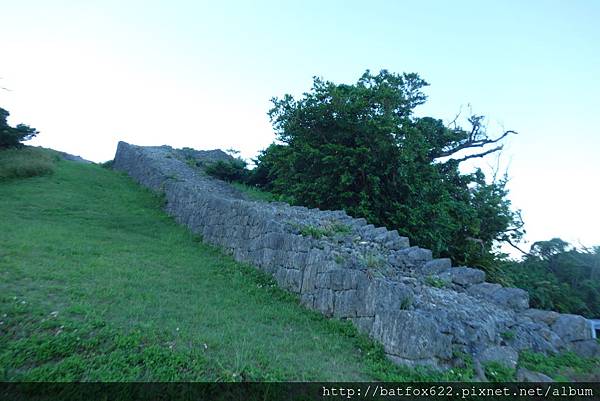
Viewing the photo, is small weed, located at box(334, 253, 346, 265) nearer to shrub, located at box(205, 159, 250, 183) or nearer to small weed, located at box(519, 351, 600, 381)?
small weed, located at box(519, 351, 600, 381)

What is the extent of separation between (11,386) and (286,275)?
460 cm

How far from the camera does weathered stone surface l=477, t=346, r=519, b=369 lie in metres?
4.81

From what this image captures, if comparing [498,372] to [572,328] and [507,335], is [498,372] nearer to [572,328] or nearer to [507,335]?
[507,335]

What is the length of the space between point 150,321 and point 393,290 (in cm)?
320

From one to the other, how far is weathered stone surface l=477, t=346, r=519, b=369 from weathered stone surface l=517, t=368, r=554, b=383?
0.14 metres

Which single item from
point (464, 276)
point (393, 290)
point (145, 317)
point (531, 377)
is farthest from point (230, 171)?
point (531, 377)

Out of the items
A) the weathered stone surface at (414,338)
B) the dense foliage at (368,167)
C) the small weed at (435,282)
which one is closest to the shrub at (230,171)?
the dense foliage at (368,167)

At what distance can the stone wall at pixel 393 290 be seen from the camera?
16.1 feet

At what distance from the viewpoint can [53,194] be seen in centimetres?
1308

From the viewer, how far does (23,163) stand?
49.4ft

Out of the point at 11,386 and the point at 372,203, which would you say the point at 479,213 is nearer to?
the point at 372,203

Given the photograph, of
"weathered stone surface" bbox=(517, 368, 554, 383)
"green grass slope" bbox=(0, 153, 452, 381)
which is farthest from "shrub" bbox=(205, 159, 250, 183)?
"weathered stone surface" bbox=(517, 368, 554, 383)

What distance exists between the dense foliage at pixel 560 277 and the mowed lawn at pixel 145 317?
8.18m

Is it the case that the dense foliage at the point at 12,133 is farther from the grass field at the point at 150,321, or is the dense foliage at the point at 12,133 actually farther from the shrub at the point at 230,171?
the grass field at the point at 150,321
